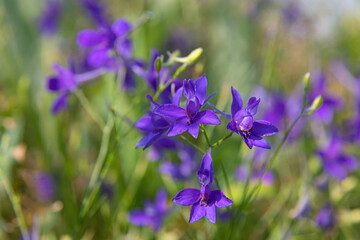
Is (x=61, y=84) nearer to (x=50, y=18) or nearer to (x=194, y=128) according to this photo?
(x=194, y=128)

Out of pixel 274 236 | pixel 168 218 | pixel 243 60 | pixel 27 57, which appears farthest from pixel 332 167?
pixel 27 57

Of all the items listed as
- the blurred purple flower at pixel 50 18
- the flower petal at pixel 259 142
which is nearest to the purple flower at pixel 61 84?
the flower petal at pixel 259 142

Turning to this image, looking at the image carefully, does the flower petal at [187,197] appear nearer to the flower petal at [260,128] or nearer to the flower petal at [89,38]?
the flower petal at [260,128]

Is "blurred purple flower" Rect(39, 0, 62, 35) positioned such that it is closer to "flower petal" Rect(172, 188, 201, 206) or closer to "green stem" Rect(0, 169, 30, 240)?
"green stem" Rect(0, 169, 30, 240)


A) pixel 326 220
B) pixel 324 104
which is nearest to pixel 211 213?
pixel 326 220

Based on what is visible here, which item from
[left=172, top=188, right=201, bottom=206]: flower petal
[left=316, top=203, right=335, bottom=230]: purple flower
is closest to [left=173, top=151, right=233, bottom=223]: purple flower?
[left=172, top=188, right=201, bottom=206]: flower petal

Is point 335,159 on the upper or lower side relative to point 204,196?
lower
